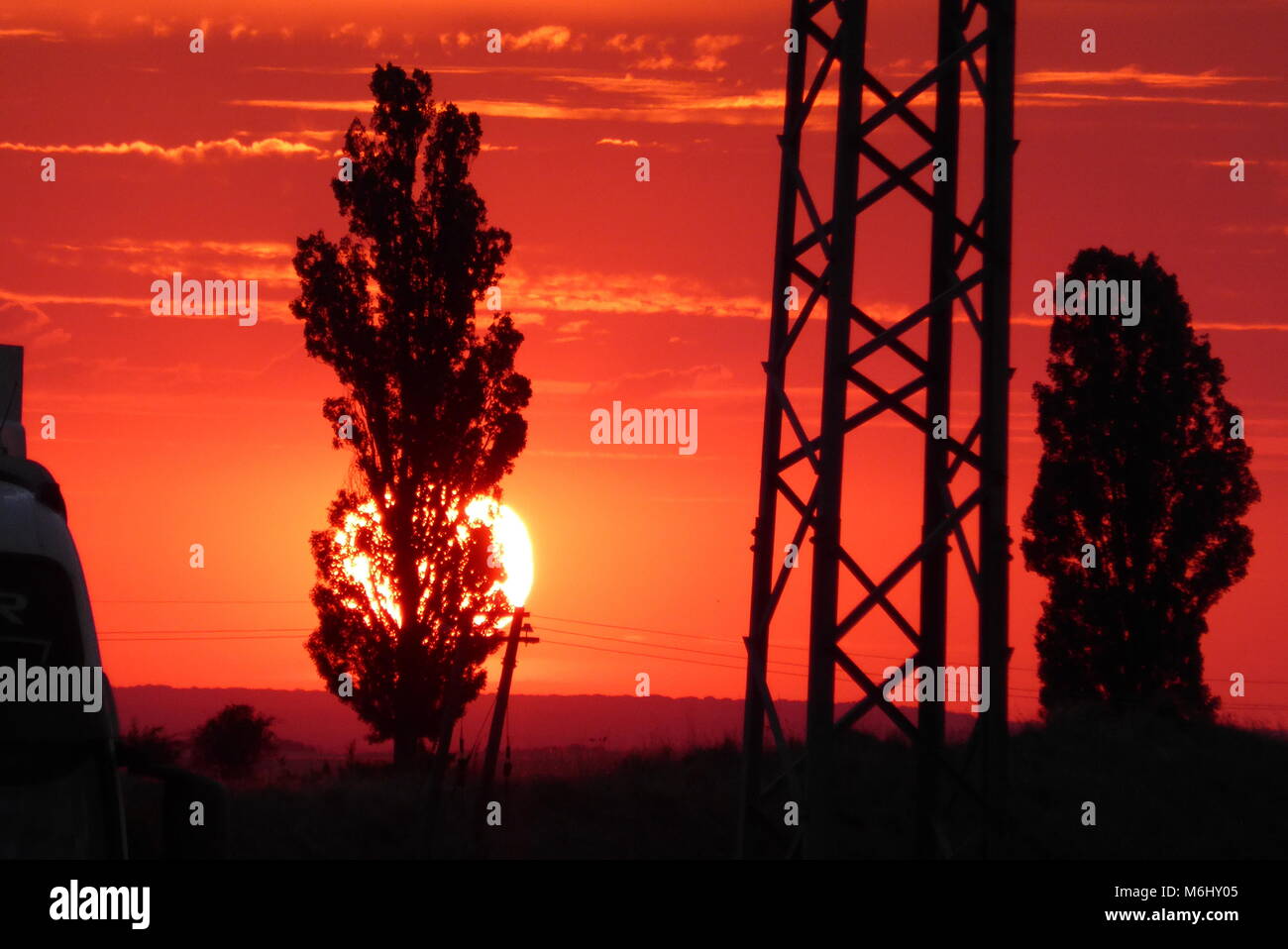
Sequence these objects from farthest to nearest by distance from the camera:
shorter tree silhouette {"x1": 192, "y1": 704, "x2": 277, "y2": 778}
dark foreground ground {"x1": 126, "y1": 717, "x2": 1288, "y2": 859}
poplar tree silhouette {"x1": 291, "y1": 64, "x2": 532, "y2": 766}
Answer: shorter tree silhouette {"x1": 192, "y1": 704, "x2": 277, "y2": 778} → poplar tree silhouette {"x1": 291, "y1": 64, "x2": 532, "y2": 766} → dark foreground ground {"x1": 126, "y1": 717, "x2": 1288, "y2": 859}

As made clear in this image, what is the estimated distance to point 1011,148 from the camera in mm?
11367

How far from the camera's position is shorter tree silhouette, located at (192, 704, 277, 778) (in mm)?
44188

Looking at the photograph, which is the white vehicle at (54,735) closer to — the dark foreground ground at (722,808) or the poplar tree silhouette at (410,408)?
the dark foreground ground at (722,808)

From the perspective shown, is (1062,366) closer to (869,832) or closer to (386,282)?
(386,282)

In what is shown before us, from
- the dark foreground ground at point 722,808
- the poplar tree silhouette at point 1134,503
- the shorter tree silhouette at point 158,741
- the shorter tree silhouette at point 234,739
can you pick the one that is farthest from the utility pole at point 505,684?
the shorter tree silhouette at point 234,739

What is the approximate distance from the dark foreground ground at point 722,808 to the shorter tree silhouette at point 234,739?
21730 mm

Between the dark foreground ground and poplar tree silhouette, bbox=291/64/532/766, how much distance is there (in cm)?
445

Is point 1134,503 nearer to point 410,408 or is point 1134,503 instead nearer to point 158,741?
point 410,408

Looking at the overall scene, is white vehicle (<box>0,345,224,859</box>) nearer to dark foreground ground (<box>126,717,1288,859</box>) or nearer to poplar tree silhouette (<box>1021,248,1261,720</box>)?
dark foreground ground (<box>126,717,1288,859</box>)

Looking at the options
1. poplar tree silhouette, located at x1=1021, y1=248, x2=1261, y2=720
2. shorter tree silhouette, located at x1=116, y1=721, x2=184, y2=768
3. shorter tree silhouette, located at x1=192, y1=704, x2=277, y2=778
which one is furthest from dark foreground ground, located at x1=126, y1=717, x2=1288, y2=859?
shorter tree silhouette, located at x1=192, y1=704, x2=277, y2=778

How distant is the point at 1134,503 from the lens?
1259 inches

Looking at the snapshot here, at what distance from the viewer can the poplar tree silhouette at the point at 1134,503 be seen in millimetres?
31047
